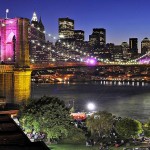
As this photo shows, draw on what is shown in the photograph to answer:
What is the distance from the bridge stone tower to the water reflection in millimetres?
952

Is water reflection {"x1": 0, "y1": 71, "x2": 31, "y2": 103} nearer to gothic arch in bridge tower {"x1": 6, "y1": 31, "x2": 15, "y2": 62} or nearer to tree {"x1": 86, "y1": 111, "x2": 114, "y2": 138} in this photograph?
gothic arch in bridge tower {"x1": 6, "y1": 31, "x2": 15, "y2": 62}

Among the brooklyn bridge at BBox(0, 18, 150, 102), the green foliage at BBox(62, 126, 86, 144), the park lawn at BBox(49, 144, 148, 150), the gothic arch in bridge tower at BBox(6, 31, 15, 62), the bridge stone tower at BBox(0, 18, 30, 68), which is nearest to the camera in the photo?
the park lawn at BBox(49, 144, 148, 150)

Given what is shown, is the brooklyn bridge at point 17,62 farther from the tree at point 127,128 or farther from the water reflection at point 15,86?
the tree at point 127,128

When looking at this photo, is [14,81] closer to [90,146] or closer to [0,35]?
Result: [0,35]

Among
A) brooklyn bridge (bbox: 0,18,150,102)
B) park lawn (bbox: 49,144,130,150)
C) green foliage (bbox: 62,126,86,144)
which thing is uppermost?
brooklyn bridge (bbox: 0,18,150,102)

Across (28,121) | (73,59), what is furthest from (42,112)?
(73,59)

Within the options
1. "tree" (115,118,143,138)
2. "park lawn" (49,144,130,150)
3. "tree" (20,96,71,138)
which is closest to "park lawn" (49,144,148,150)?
"park lawn" (49,144,130,150)

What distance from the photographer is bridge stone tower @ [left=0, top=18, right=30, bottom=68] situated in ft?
125

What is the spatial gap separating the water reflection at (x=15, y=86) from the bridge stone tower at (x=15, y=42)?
95 centimetres

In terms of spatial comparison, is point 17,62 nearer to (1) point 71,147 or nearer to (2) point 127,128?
(2) point 127,128

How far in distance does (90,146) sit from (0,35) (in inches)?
925

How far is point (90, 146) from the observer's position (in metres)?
20.7

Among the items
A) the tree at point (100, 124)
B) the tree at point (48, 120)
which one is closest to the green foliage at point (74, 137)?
the tree at point (48, 120)

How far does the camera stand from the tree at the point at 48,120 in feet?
68.6
